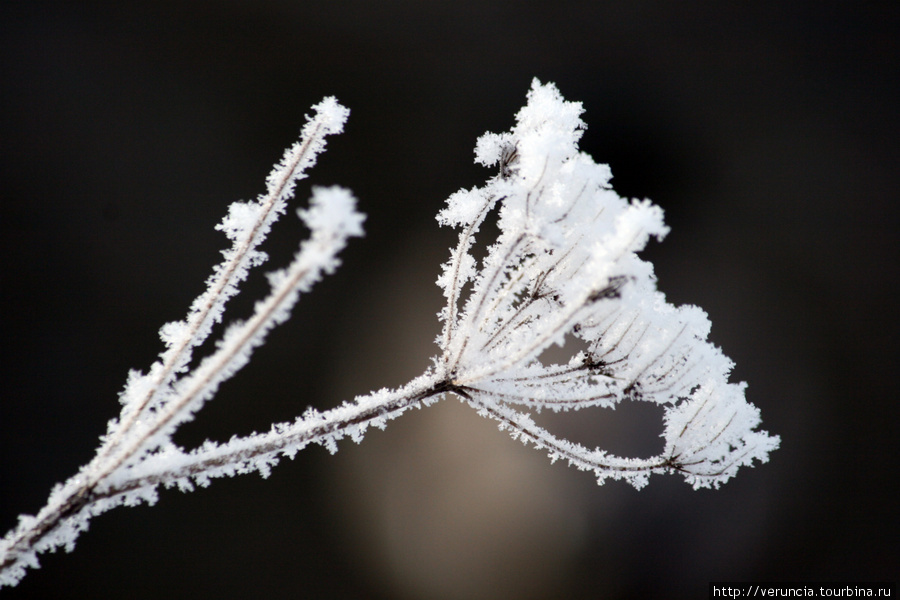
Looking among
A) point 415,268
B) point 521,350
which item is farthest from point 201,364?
point 415,268

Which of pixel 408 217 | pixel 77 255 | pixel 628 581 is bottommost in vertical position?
Result: pixel 628 581

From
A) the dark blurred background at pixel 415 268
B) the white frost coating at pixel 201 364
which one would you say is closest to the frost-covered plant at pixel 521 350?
the white frost coating at pixel 201 364

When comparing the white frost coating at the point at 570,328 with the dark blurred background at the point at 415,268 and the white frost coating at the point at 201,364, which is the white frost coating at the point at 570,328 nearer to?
the white frost coating at the point at 201,364

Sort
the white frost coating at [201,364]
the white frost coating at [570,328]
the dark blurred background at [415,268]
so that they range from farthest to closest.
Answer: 1. the dark blurred background at [415,268]
2. the white frost coating at [570,328]
3. the white frost coating at [201,364]

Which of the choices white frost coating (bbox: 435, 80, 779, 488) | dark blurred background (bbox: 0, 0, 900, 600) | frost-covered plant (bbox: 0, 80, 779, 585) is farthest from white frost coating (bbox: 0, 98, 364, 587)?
dark blurred background (bbox: 0, 0, 900, 600)

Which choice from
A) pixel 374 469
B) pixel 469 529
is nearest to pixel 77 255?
pixel 374 469

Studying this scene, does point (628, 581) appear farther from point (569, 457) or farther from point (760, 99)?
point (760, 99)
